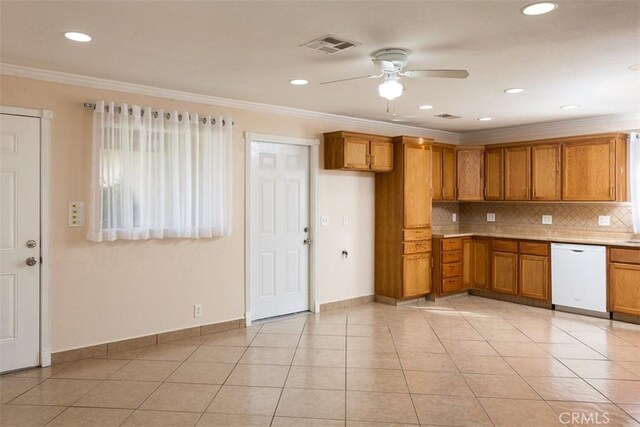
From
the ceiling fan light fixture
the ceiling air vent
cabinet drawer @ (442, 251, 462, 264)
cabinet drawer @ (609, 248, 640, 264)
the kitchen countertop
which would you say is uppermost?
the ceiling air vent

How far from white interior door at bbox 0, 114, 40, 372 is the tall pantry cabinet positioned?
4121mm

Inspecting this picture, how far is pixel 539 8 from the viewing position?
263 centimetres

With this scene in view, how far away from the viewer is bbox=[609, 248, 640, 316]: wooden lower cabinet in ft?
17.4

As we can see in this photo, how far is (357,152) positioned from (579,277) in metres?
3.18

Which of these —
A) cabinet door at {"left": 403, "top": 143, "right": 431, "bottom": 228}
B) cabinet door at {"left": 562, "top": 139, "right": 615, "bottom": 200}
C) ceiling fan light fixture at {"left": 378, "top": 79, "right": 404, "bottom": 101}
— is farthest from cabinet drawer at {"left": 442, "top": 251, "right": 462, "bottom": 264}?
ceiling fan light fixture at {"left": 378, "top": 79, "right": 404, "bottom": 101}

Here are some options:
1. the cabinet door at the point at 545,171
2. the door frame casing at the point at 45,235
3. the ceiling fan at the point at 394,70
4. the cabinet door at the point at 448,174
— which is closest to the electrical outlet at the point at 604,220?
the cabinet door at the point at 545,171

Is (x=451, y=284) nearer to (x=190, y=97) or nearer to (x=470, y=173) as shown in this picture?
(x=470, y=173)

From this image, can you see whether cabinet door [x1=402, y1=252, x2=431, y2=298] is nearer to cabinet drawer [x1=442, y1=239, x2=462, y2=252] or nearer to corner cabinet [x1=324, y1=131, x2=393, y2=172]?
cabinet drawer [x1=442, y1=239, x2=462, y2=252]

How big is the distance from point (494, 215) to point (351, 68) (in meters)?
4.54

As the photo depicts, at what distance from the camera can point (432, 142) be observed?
6539 millimetres

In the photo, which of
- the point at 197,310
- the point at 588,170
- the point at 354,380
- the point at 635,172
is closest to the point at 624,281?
the point at 635,172

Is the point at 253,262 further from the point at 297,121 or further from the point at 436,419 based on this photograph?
the point at 436,419

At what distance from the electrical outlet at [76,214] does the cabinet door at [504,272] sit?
5.36 metres

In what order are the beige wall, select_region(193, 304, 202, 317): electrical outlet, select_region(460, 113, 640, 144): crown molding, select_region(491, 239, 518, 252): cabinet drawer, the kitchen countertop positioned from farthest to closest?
select_region(491, 239, 518, 252): cabinet drawer
select_region(460, 113, 640, 144): crown molding
the kitchen countertop
select_region(193, 304, 202, 317): electrical outlet
the beige wall
